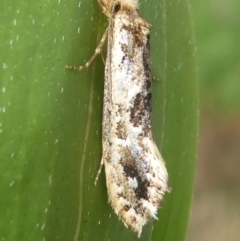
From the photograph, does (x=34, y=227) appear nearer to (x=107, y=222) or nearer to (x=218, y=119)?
(x=107, y=222)

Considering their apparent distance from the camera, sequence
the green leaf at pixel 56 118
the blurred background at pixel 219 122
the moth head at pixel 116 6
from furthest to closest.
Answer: the blurred background at pixel 219 122 < the moth head at pixel 116 6 < the green leaf at pixel 56 118

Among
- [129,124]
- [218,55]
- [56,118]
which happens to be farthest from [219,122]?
[56,118]

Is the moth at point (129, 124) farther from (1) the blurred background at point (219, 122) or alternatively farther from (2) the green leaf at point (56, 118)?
(1) the blurred background at point (219, 122)

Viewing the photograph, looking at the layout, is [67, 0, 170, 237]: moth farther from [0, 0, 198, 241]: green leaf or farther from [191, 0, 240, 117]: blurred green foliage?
[191, 0, 240, 117]: blurred green foliage

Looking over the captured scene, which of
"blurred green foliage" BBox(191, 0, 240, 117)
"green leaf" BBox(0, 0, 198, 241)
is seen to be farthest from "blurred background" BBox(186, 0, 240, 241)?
"green leaf" BBox(0, 0, 198, 241)

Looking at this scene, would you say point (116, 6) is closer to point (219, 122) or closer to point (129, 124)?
point (129, 124)

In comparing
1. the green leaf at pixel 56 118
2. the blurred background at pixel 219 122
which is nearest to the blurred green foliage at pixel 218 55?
the blurred background at pixel 219 122

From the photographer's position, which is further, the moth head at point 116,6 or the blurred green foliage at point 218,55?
the blurred green foliage at point 218,55

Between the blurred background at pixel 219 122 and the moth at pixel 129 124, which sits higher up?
the blurred background at pixel 219 122
